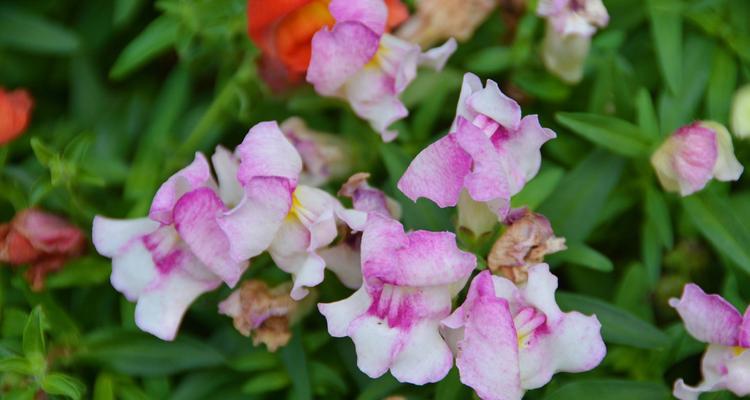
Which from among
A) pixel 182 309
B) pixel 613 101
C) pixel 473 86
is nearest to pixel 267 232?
pixel 182 309

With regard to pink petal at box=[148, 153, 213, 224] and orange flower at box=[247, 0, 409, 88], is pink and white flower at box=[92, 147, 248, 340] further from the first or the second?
orange flower at box=[247, 0, 409, 88]

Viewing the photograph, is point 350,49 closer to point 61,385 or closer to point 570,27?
point 570,27

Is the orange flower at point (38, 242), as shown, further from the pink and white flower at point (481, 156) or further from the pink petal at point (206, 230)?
the pink and white flower at point (481, 156)

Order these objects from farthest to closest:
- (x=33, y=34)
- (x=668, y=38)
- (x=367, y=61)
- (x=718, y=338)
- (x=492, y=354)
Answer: (x=33, y=34)
(x=668, y=38)
(x=367, y=61)
(x=718, y=338)
(x=492, y=354)

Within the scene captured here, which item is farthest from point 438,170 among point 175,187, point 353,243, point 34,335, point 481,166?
point 34,335

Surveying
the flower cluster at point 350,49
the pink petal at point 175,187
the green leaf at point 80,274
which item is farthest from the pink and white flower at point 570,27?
the green leaf at point 80,274

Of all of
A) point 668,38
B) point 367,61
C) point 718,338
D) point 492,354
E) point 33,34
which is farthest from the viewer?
point 33,34
